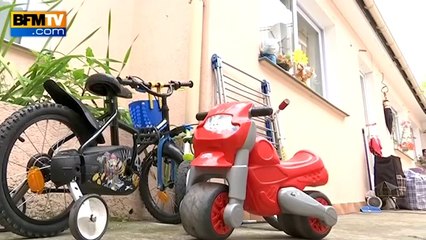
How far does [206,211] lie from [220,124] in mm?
298

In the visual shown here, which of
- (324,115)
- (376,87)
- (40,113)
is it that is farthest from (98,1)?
(376,87)

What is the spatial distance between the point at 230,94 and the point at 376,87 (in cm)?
420

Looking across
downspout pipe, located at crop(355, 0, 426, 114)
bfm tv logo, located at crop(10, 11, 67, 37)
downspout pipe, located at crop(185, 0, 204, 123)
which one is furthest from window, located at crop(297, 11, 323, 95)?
bfm tv logo, located at crop(10, 11, 67, 37)

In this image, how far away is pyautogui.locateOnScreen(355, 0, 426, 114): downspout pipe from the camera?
4.23 m

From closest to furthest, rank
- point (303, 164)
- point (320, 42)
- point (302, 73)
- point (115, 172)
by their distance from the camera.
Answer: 1. point (115, 172)
2. point (303, 164)
3. point (302, 73)
4. point (320, 42)

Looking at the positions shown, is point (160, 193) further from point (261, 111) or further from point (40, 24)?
point (40, 24)

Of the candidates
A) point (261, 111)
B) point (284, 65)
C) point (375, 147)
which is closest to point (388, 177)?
point (375, 147)

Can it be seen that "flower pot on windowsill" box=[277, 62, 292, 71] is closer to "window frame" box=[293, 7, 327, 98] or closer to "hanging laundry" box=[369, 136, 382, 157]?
"window frame" box=[293, 7, 327, 98]

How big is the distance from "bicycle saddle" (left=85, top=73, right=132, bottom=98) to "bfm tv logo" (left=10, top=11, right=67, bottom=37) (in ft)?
2.66

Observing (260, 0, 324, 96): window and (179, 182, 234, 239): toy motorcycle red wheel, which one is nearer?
(179, 182, 234, 239): toy motorcycle red wheel

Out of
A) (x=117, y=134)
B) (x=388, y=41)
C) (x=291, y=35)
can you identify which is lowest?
(x=117, y=134)

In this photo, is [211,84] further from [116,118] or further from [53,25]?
[53,25]

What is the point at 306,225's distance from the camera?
1.23 metres

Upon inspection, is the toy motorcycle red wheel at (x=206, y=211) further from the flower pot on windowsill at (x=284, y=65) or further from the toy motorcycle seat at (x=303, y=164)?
the flower pot on windowsill at (x=284, y=65)
